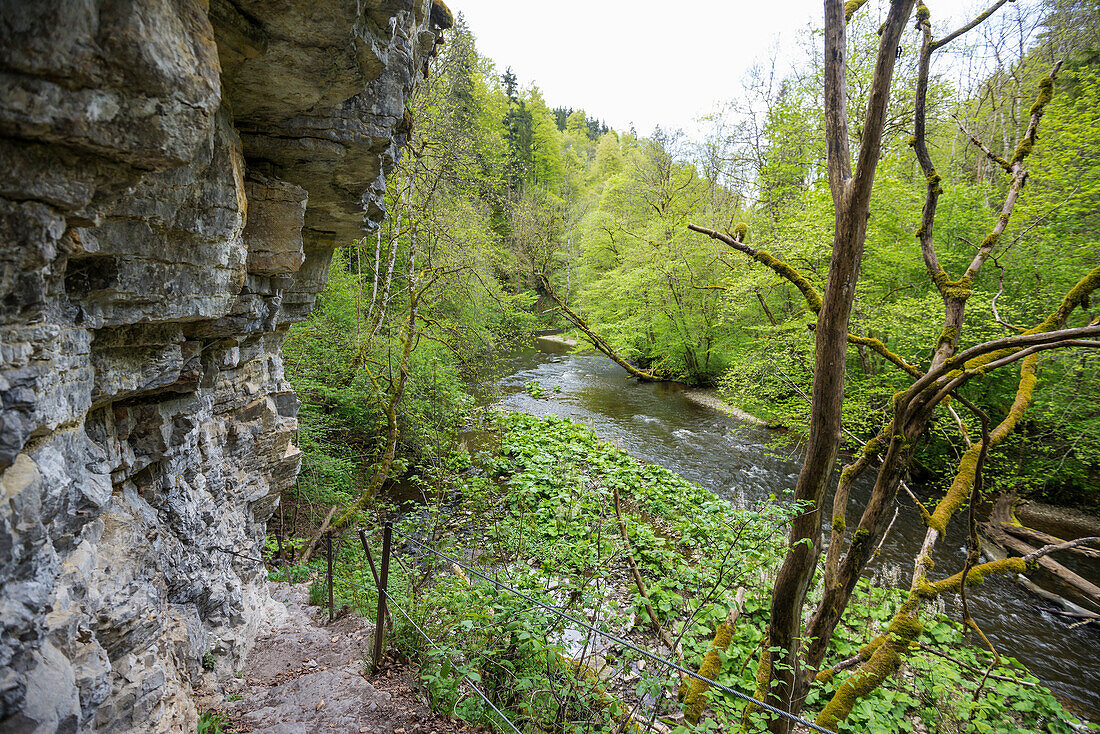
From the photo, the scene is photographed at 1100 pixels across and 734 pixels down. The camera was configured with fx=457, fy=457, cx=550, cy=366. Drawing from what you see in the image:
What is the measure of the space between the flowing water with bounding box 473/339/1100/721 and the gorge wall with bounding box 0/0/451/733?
704 cm

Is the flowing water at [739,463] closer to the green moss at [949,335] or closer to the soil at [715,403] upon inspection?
the soil at [715,403]

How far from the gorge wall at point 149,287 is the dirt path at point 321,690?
1.22 ft

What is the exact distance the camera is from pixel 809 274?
37.0 feet

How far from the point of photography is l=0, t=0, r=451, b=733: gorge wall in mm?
1681

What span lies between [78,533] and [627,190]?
24.8 metres

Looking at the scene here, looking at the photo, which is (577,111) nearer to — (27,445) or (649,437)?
(649,437)

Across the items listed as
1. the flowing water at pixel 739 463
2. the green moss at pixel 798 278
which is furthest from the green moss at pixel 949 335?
the flowing water at pixel 739 463

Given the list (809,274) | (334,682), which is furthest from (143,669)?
(809,274)

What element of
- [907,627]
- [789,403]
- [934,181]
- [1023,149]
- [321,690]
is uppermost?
[1023,149]

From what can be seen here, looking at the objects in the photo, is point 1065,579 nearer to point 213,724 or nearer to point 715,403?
point 715,403

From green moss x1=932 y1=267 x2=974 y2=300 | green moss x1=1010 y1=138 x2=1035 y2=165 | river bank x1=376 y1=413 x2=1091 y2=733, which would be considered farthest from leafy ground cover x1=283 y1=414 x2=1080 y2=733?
green moss x1=1010 y1=138 x2=1035 y2=165

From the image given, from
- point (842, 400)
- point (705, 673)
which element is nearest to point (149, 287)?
point (842, 400)

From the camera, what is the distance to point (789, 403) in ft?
36.3

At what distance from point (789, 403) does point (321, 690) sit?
35.2 feet
